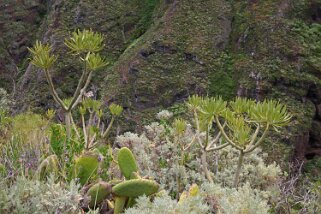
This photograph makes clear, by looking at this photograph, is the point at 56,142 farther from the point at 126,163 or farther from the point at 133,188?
the point at 133,188

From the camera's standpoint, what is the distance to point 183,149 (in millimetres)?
4301

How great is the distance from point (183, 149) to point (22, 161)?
1450mm

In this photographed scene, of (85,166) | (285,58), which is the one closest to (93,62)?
(85,166)

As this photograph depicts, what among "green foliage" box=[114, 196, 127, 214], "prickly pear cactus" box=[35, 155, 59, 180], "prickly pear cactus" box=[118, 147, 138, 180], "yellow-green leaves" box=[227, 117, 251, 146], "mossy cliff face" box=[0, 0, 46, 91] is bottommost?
"mossy cliff face" box=[0, 0, 46, 91]

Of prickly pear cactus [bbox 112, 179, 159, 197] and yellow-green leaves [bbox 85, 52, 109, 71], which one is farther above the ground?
yellow-green leaves [bbox 85, 52, 109, 71]

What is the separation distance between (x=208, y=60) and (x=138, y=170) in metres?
20.3

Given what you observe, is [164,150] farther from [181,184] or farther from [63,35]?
[63,35]

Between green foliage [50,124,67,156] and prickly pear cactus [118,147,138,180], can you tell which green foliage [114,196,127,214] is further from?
green foliage [50,124,67,156]

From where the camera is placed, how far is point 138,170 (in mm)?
3914

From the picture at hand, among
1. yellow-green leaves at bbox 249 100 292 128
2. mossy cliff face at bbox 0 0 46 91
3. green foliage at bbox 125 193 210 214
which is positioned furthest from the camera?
mossy cliff face at bbox 0 0 46 91

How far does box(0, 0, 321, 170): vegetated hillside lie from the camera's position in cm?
2095

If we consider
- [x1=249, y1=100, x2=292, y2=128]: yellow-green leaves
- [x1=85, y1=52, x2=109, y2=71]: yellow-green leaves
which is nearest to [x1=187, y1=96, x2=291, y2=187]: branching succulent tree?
[x1=249, y1=100, x2=292, y2=128]: yellow-green leaves

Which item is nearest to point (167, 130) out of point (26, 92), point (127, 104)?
point (127, 104)

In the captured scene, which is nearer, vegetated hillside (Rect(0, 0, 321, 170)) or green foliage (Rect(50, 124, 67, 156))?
green foliage (Rect(50, 124, 67, 156))
